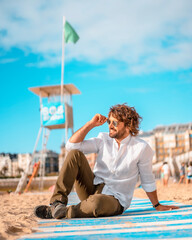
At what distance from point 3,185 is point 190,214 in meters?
39.2

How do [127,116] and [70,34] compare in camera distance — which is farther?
[70,34]

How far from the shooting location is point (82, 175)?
3.53 metres

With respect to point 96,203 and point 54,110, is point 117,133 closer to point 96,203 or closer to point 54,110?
point 96,203

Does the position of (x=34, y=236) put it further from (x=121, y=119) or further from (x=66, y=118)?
(x=66, y=118)

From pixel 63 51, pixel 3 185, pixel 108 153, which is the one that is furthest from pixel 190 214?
pixel 3 185

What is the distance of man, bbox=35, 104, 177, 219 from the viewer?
337 cm

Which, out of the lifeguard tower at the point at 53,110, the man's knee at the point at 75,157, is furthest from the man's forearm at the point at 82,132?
the lifeguard tower at the point at 53,110

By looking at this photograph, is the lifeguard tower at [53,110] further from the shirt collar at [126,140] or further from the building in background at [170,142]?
the building in background at [170,142]

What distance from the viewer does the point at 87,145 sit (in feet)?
11.7

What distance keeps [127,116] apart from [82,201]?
1.03 meters

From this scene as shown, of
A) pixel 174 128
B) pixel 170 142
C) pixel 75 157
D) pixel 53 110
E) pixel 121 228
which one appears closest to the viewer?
pixel 121 228

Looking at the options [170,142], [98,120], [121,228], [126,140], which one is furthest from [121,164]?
[170,142]

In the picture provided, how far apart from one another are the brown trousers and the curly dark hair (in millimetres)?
576

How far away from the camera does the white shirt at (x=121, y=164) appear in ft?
11.4
